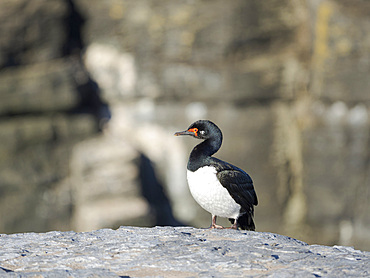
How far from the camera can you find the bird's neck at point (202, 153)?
3.89 metres

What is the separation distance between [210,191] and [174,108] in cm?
595

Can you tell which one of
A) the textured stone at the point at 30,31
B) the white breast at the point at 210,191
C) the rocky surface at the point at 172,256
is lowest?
the rocky surface at the point at 172,256

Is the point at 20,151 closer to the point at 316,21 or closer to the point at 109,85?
the point at 109,85

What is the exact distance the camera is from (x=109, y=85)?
987 centimetres

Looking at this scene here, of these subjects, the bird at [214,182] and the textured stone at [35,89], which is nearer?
the bird at [214,182]

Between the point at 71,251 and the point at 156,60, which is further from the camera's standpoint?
the point at 156,60

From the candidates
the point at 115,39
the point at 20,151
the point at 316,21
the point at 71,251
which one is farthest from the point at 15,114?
the point at 71,251

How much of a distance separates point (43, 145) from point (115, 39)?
229 centimetres

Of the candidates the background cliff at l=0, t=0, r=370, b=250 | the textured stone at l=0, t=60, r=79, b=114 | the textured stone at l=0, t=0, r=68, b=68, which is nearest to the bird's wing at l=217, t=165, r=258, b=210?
the background cliff at l=0, t=0, r=370, b=250

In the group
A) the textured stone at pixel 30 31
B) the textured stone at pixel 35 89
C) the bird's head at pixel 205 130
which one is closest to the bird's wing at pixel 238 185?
the bird's head at pixel 205 130

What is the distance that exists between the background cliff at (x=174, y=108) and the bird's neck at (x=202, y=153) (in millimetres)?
5123

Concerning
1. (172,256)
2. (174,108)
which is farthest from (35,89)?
(172,256)

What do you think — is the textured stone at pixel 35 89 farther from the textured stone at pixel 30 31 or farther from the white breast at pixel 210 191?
the white breast at pixel 210 191

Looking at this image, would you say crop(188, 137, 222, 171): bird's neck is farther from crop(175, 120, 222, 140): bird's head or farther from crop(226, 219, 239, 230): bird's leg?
crop(226, 219, 239, 230): bird's leg
